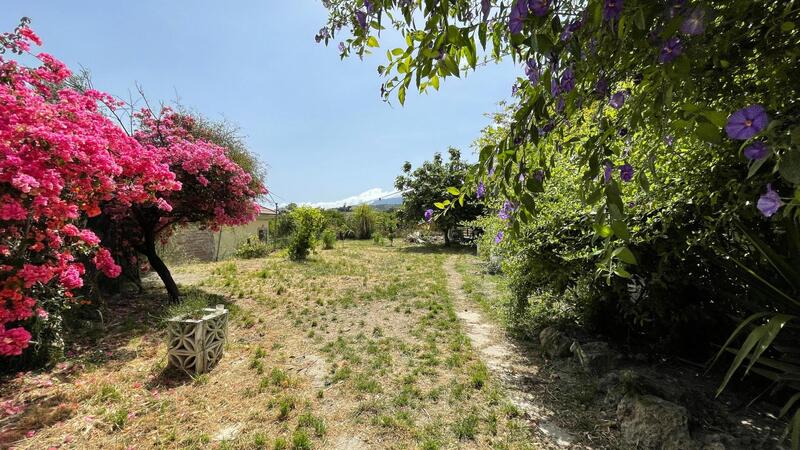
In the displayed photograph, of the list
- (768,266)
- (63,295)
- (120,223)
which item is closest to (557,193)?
(768,266)

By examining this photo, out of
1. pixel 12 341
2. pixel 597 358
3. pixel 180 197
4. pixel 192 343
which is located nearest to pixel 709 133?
pixel 597 358

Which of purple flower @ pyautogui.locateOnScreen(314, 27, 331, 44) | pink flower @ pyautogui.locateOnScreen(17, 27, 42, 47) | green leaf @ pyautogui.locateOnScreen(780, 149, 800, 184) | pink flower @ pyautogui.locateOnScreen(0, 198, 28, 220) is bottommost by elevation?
green leaf @ pyautogui.locateOnScreen(780, 149, 800, 184)

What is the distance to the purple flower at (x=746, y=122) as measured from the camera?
0.70 m

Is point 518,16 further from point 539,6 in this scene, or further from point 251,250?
point 251,250

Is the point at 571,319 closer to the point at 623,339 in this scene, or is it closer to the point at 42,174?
the point at 623,339

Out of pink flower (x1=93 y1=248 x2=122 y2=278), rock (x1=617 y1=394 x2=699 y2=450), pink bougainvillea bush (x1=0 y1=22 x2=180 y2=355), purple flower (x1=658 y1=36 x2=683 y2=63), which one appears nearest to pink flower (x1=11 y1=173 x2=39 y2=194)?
pink bougainvillea bush (x1=0 y1=22 x2=180 y2=355)

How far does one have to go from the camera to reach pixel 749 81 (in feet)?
5.80

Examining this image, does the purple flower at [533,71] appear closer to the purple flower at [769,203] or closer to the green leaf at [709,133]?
the green leaf at [709,133]

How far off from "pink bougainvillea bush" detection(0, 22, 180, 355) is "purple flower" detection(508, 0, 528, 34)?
346 centimetres

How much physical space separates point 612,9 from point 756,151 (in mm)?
406

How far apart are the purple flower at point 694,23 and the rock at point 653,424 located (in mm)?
2563

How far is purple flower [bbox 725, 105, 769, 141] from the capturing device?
0.70 meters

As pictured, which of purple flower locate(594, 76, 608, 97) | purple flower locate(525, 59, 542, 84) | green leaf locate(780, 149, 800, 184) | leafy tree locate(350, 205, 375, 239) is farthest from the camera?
leafy tree locate(350, 205, 375, 239)

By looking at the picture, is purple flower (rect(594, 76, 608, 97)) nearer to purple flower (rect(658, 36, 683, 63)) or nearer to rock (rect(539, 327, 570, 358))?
purple flower (rect(658, 36, 683, 63))
